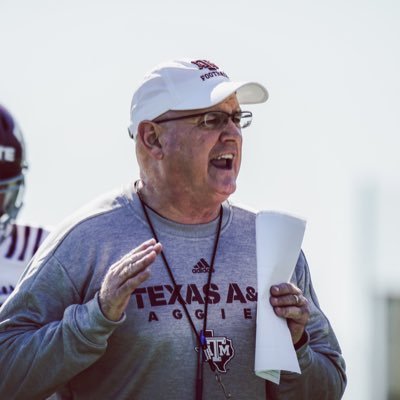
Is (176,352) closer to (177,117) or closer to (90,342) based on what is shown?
(90,342)

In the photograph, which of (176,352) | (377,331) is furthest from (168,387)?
(377,331)

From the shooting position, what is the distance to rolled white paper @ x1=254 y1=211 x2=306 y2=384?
7.71 meters

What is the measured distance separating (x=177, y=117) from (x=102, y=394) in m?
1.31

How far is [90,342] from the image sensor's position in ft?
24.9

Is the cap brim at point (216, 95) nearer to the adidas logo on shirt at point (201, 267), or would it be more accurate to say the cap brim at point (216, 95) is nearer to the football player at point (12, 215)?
the adidas logo on shirt at point (201, 267)

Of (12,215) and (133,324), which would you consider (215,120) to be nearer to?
(133,324)

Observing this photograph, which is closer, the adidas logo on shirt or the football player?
the adidas logo on shirt

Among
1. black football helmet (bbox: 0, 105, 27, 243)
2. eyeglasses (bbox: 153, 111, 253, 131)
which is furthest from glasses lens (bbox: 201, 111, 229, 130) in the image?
black football helmet (bbox: 0, 105, 27, 243)

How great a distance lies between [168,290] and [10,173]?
2099 mm

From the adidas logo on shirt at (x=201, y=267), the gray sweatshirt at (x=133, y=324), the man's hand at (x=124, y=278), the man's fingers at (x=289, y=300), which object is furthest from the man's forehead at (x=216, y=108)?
the man's fingers at (x=289, y=300)

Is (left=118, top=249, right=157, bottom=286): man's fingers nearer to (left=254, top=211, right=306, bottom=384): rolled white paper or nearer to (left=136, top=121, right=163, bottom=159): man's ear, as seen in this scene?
(left=254, top=211, right=306, bottom=384): rolled white paper

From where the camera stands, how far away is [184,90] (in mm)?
8070

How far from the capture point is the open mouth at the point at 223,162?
313 inches

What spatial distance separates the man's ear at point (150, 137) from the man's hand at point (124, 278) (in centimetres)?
73
